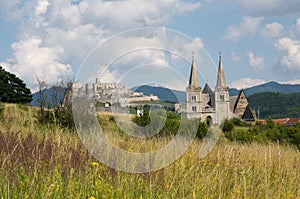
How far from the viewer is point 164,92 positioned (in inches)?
313

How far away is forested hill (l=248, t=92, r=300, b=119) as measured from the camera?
140125 millimetres

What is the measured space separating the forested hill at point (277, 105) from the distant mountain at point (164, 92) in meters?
132

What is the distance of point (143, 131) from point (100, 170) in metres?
4.88

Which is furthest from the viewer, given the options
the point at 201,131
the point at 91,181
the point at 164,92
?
the point at 201,131

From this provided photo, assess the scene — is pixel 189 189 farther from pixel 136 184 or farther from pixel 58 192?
pixel 58 192

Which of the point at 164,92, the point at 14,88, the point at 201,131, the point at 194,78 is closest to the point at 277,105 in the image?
the point at 14,88

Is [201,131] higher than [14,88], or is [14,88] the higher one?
[14,88]

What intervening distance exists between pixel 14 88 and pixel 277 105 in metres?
124

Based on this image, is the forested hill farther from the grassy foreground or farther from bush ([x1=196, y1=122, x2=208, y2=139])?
the grassy foreground

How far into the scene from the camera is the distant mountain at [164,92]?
25.2 feet

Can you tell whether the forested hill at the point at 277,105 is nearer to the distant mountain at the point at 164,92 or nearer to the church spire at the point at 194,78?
the church spire at the point at 194,78

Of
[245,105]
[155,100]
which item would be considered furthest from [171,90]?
[245,105]

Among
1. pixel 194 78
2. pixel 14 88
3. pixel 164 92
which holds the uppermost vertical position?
pixel 14 88

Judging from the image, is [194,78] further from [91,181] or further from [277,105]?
[277,105]
